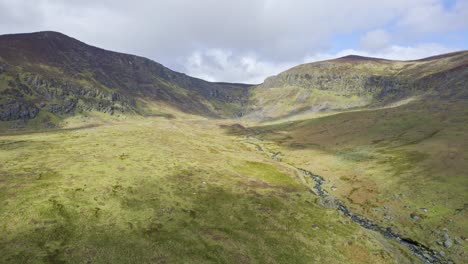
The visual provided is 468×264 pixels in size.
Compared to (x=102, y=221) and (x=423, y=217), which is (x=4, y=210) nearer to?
(x=102, y=221)

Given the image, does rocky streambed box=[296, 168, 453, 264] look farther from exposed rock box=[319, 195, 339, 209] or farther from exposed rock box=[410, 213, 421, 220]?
exposed rock box=[410, 213, 421, 220]

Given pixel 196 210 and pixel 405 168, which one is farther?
pixel 405 168

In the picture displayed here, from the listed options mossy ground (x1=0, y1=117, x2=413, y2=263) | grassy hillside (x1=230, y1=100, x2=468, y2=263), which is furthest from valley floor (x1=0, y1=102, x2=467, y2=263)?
grassy hillside (x1=230, y1=100, x2=468, y2=263)

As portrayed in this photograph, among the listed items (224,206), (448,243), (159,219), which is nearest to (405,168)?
(448,243)

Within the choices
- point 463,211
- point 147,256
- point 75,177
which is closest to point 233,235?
point 147,256

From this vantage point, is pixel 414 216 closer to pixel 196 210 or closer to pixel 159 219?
pixel 196 210
